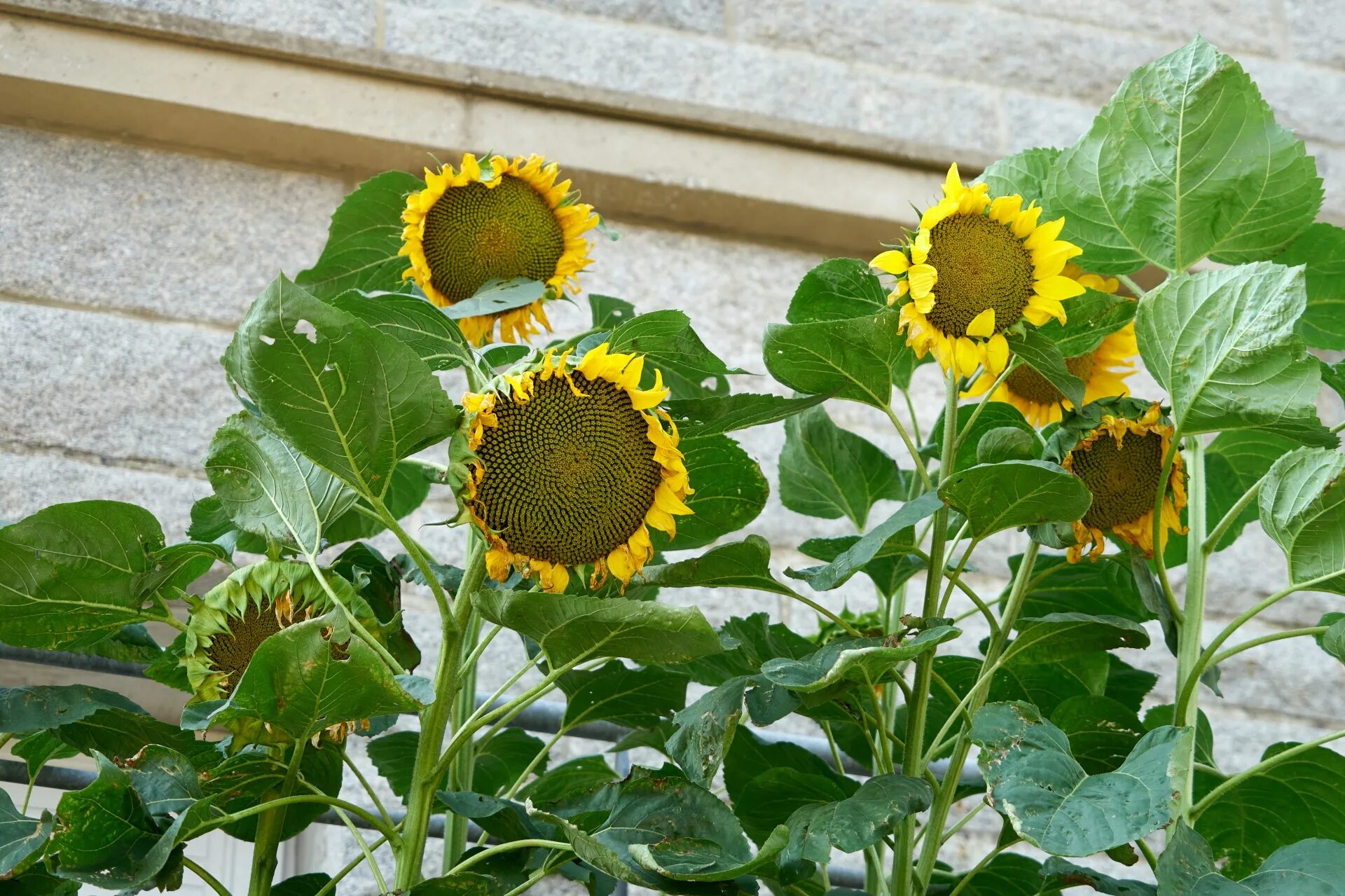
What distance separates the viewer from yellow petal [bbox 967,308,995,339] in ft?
2.32

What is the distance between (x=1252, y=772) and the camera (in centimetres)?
74

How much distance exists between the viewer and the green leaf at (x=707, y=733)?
0.65 m

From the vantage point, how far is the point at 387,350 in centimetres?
59

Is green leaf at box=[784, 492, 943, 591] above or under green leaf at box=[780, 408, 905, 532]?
above

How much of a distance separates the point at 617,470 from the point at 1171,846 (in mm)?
297

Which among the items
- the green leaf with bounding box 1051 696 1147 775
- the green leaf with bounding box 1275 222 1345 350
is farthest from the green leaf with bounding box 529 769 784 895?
the green leaf with bounding box 1275 222 1345 350

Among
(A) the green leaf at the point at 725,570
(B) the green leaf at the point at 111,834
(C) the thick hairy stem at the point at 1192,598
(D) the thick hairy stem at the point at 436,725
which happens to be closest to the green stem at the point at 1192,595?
(C) the thick hairy stem at the point at 1192,598

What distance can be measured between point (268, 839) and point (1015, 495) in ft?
1.34

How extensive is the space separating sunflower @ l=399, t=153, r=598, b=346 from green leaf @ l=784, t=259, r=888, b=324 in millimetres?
133

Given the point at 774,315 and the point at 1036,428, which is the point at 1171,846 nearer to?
the point at 1036,428

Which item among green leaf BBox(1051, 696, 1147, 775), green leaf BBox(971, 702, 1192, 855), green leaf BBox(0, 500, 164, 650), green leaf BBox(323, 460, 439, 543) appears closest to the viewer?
green leaf BBox(971, 702, 1192, 855)

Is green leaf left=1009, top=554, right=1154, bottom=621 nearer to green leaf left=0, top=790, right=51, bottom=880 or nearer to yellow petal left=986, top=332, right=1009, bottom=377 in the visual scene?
yellow petal left=986, top=332, right=1009, bottom=377

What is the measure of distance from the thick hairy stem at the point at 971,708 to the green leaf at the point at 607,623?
166 mm

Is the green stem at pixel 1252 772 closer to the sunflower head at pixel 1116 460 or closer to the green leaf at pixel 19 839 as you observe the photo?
the sunflower head at pixel 1116 460
